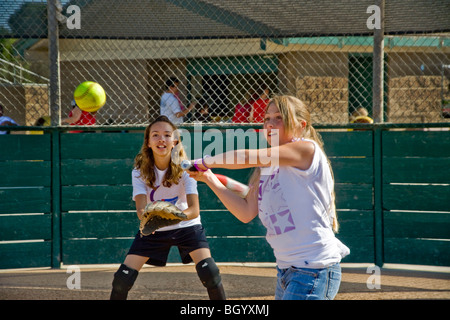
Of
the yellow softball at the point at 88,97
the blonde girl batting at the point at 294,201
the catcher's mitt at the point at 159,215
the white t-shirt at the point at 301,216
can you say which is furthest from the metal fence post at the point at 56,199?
the white t-shirt at the point at 301,216

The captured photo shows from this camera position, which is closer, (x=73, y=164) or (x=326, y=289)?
(x=326, y=289)

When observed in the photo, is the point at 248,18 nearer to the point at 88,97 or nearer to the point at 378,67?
the point at 378,67

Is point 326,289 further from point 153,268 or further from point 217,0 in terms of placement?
point 217,0

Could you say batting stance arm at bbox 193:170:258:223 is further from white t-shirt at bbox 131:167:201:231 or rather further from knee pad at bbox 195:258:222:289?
white t-shirt at bbox 131:167:201:231

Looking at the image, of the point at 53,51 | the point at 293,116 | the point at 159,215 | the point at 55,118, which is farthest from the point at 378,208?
the point at 53,51

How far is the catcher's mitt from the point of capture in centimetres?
378

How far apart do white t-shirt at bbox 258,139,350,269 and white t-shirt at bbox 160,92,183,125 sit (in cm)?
482

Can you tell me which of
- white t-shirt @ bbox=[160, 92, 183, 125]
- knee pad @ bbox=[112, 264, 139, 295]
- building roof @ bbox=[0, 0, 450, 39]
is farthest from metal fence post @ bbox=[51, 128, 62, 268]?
knee pad @ bbox=[112, 264, 139, 295]

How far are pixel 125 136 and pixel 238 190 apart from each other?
3505 mm

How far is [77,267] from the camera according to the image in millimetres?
6742

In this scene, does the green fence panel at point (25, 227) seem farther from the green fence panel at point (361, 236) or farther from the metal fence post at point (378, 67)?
the metal fence post at point (378, 67)

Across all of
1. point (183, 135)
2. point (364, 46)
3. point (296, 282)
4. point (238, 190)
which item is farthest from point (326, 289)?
point (364, 46)

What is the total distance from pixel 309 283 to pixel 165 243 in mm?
1821

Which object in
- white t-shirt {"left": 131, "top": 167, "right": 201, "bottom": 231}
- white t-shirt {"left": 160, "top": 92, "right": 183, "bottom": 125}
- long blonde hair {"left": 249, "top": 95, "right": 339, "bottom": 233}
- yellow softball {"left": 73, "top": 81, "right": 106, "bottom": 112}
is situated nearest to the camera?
long blonde hair {"left": 249, "top": 95, "right": 339, "bottom": 233}
